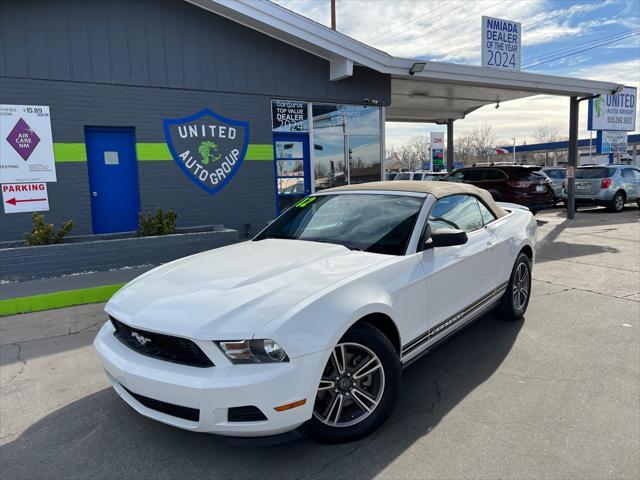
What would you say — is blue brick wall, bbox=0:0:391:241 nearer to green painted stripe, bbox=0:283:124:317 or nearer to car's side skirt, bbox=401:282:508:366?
green painted stripe, bbox=0:283:124:317

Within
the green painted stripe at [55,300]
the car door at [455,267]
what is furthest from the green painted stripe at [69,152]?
the car door at [455,267]

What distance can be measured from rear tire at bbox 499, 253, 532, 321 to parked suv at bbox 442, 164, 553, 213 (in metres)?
9.01

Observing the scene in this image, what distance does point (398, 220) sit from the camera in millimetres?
3758

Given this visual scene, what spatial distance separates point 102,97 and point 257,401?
8.43m

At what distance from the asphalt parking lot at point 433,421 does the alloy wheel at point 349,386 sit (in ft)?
0.60

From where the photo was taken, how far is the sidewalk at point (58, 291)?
240 inches

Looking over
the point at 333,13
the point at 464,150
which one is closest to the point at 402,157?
the point at 464,150

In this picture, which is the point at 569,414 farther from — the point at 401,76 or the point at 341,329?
the point at 401,76

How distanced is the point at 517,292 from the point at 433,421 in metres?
2.47

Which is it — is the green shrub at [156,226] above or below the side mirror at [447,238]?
below

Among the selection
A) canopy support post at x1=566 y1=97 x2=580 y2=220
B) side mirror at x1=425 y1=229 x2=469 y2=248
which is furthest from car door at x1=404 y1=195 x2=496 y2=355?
canopy support post at x1=566 y1=97 x2=580 y2=220

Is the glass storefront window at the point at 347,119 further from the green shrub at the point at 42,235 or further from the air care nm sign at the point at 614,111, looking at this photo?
the air care nm sign at the point at 614,111

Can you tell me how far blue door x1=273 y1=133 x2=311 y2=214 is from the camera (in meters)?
11.2

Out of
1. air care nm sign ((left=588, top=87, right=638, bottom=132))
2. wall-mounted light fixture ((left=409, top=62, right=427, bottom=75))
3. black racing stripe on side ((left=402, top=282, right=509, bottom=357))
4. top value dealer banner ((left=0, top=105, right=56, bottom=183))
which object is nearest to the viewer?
black racing stripe on side ((left=402, top=282, right=509, bottom=357))
